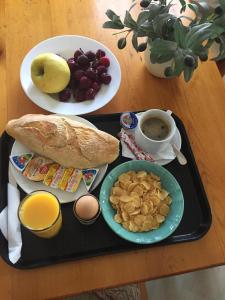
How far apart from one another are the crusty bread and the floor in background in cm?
71

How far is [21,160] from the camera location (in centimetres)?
80

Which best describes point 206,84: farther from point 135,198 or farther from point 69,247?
point 69,247

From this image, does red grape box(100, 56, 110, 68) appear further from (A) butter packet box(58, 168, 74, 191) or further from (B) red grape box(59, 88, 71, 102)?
(A) butter packet box(58, 168, 74, 191)

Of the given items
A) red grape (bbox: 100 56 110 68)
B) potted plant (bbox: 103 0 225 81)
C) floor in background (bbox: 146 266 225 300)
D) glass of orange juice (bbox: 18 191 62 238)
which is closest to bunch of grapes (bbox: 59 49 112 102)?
red grape (bbox: 100 56 110 68)

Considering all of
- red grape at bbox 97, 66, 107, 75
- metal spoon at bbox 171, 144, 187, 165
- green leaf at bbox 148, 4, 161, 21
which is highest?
green leaf at bbox 148, 4, 161, 21

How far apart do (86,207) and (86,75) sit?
42cm

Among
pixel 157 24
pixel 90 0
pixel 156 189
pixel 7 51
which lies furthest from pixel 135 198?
pixel 90 0

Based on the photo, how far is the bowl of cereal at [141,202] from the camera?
72 cm

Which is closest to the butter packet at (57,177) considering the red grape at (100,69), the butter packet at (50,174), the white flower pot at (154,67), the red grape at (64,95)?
the butter packet at (50,174)

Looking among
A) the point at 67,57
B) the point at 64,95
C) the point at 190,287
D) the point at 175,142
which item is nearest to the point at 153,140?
the point at 175,142

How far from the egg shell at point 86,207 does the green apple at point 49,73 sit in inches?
14.1

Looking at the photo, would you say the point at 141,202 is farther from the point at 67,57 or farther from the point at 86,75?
the point at 67,57

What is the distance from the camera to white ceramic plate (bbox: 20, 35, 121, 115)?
0.90m

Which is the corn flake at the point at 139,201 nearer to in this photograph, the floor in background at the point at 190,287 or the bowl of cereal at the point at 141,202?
the bowl of cereal at the point at 141,202
